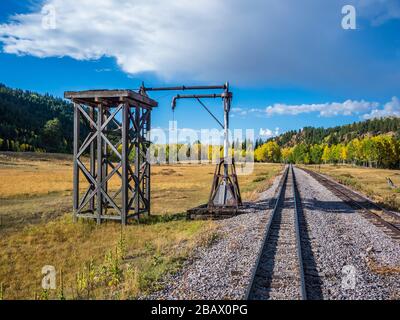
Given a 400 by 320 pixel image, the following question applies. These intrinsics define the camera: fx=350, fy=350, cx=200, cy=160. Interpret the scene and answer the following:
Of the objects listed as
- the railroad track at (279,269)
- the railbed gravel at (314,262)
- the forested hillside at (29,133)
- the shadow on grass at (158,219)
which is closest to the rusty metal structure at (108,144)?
the shadow on grass at (158,219)

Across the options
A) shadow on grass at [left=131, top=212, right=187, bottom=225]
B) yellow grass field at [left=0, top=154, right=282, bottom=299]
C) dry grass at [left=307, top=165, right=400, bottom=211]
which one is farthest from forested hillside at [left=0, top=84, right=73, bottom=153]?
yellow grass field at [left=0, top=154, right=282, bottom=299]

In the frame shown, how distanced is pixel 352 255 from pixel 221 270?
3.48 metres

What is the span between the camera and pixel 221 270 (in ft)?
23.6

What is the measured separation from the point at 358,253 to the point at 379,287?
7.67 ft

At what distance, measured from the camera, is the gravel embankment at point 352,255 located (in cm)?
623

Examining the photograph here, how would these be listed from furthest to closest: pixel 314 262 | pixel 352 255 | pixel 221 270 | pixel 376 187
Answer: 1. pixel 376 187
2. pixel 352 255
3. pixel 314 262
4. pixel 221 270

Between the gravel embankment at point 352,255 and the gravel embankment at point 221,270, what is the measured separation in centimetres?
146

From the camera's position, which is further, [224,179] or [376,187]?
[376,187]

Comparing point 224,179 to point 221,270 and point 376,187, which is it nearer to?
point 221,270

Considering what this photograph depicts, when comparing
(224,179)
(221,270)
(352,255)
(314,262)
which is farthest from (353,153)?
(221,270)

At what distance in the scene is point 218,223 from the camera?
1273 cm

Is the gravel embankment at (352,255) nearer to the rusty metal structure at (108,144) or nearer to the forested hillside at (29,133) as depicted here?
the rusty metal structure at (108,144)
